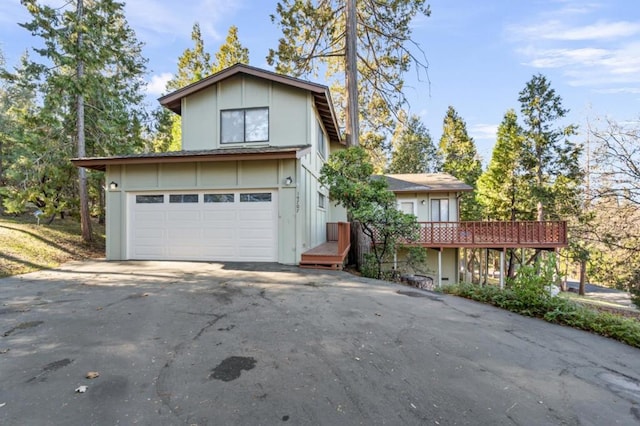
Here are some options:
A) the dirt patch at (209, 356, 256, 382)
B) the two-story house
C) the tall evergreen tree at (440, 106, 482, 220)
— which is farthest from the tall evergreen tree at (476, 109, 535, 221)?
the dirt patch at (209, 356, 256, 382)

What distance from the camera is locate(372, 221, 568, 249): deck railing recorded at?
41.5 feet

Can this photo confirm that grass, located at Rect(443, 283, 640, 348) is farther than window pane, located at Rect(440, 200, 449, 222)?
No

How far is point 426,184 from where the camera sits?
1683 cm

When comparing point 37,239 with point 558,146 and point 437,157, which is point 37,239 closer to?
point 558,146

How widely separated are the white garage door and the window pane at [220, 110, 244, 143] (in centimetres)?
250

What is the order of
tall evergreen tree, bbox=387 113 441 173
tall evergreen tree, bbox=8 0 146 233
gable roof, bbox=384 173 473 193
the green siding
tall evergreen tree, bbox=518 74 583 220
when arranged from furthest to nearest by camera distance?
1. tall evergreen tree, bbox=387 113 441 173
2. tall evergreen tree, bbox=518 74 583 220
3. gable roof, bbox=384 173 473 193
4. tall evergreen tree, bbox=8 0 146 233
5. the green siding

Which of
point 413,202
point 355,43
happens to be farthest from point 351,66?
point 413,202

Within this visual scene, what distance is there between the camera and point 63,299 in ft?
17.8

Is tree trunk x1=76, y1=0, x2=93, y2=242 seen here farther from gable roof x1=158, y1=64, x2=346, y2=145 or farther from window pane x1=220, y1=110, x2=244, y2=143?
window pane x1=220, y1=110, x2=244, y2=143

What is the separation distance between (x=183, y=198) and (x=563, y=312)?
10.1m

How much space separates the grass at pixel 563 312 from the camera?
4.45 metres

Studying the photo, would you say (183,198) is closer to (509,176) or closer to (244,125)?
(244,125)

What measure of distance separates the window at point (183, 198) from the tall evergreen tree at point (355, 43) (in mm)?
6159

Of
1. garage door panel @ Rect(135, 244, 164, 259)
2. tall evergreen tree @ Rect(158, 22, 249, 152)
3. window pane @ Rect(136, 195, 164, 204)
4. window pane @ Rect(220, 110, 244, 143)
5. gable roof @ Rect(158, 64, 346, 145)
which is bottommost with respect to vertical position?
garage door panel @ Rect(135, 244, 164, 259)
